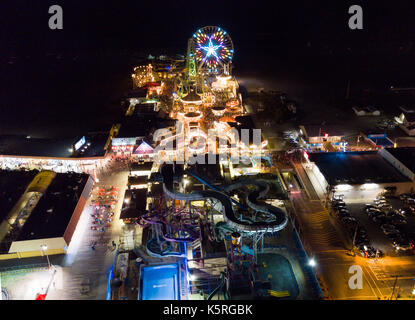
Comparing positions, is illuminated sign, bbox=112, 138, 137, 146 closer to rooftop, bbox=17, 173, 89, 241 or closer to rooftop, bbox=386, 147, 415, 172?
rooftop, bbox=17, 173, 89, 241

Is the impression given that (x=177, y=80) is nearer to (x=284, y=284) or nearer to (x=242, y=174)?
(x=242, y=174)

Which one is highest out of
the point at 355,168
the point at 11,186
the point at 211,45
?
the point at 211,45

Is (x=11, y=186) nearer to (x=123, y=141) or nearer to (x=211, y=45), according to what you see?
(x=123, y=141)

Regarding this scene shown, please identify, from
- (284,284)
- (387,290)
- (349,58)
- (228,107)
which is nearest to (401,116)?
(228,107)

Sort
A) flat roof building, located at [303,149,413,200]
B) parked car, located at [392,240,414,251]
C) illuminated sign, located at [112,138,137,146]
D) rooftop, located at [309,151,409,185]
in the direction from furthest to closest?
illuminated sign, located at [112,138,137,146] → rooftop, located at [309,151,409,185] → flat roof building, located at [303,149,413,200] → parked car, located at [392,240,414,251]

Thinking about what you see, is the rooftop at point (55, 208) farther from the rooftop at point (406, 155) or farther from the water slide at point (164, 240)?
the rooftop at point (406, 155)

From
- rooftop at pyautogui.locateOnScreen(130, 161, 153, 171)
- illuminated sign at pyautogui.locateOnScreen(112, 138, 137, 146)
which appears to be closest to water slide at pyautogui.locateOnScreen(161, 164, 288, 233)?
rooftop at pyautogui.locateOnScreen(130, 161, 153, 171)

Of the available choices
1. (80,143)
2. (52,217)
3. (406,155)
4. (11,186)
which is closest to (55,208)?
(52,217)
